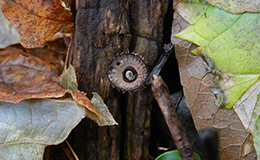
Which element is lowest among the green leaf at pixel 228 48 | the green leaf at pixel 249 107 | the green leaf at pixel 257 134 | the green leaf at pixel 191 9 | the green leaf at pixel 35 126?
the green leaf at pixel 35 126

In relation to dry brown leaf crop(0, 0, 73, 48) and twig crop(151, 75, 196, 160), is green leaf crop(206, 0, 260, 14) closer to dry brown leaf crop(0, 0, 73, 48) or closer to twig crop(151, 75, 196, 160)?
twig crop(151, 75, 196, 160)

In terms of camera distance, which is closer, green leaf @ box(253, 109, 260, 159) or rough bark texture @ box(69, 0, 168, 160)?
green leaf @ box(253, 109, 260, 159)

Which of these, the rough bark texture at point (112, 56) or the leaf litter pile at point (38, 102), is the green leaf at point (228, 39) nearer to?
the rough bark texture at point (112, 56)

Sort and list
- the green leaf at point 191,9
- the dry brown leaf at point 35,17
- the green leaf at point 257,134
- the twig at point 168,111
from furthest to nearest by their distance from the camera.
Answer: the dry brown leaf at point 35,17 < the green leaf at point 191,9 < the green leaf at point 257,134 < the twig at point 168,111

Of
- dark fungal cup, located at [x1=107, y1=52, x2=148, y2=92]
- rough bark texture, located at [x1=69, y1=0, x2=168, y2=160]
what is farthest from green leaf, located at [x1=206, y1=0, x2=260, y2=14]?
dark fungal cup, located at [x1=107, y1=52, x2=148, y2=92]

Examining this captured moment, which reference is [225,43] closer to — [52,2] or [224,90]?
[224,90]

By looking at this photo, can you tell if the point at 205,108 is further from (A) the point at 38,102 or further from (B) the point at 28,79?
(B) the point at 28,79

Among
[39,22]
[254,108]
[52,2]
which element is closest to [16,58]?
[39,22]

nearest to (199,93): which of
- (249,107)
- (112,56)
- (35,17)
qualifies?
(249,107)


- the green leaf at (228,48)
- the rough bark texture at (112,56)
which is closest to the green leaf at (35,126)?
the rough bark texture at (112,56)
